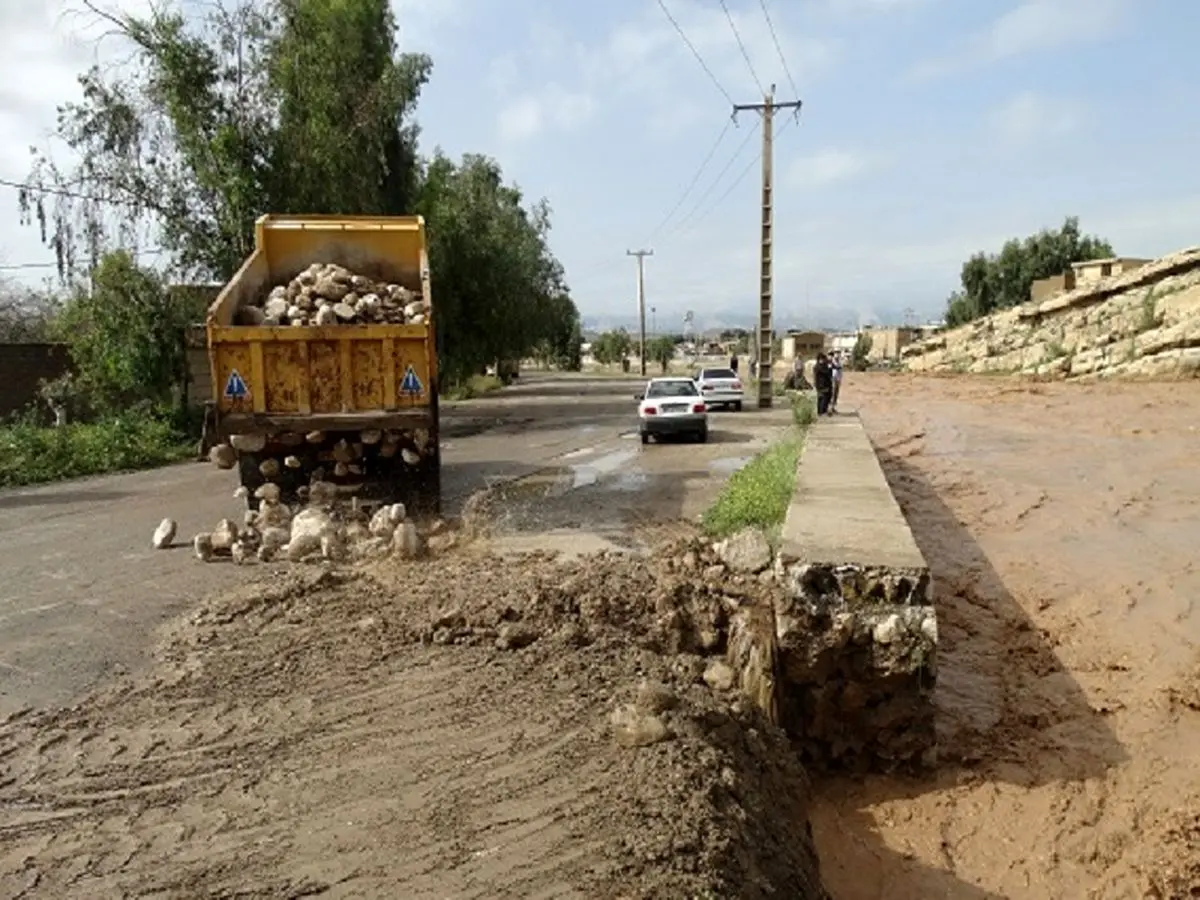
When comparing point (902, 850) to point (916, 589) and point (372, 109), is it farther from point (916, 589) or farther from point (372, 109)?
point (372, 109)

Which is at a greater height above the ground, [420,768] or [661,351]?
[661,351]

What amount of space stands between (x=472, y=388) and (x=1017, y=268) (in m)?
35.8

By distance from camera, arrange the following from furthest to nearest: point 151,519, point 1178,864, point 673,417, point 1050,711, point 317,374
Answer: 1. point 673,417
2. point 151,519
3. point 317,374
4. point 1050,711
5. point 1178,864

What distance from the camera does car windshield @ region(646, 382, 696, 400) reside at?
20.6m

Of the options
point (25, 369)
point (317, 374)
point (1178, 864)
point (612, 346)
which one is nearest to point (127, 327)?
point (25, 369)

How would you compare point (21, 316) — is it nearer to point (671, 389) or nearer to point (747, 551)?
point (671, 389)

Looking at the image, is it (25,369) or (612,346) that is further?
(612,346)

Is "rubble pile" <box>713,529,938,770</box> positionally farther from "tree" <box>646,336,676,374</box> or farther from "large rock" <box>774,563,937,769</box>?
"tree" <box>646,336,676,374</box>

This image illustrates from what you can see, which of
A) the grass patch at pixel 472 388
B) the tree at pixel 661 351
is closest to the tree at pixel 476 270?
the grass patch at pixel 472 388

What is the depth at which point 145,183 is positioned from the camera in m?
22.4

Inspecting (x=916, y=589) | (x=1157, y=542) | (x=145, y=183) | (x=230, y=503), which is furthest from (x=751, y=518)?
(x=145, y=183)

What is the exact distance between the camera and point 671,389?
20938 millimetres

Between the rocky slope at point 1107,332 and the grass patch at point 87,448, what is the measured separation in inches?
1107

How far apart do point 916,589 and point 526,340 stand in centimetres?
3734
